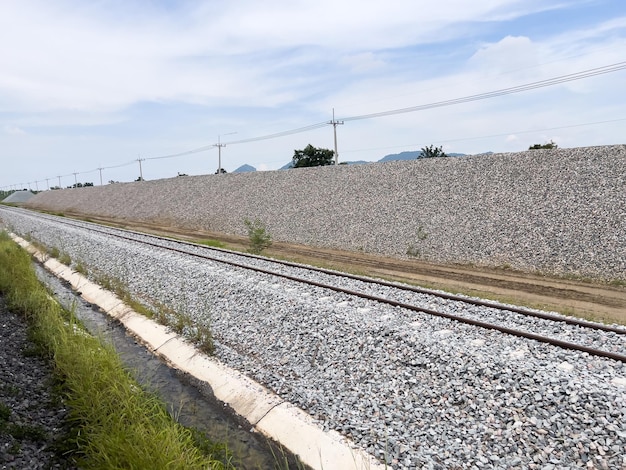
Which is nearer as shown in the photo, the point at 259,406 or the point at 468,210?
the point at 259,406

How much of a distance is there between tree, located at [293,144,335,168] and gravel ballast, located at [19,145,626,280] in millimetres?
18703

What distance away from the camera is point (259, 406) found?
7.82m

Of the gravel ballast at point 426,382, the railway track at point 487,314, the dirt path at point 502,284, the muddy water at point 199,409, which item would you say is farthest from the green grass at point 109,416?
the dirt path at point 502,284

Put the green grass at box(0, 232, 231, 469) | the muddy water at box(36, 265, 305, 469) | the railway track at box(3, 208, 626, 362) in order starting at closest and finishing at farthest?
the green grass at box(0, 232, 231, 469)
the muddy water at box(36, 265, 305, 469)
the railway track at box(3, 208, 626, 362)

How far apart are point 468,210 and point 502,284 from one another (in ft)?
27.8

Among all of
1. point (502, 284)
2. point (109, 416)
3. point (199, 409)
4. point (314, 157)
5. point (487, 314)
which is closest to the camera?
point (109, 416)

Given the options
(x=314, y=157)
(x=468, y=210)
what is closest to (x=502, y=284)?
(x=468, y=210)

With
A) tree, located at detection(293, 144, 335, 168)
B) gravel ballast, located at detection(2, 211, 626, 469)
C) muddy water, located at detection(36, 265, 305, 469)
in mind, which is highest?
tree, located at detection(293, 144, 335, 168)

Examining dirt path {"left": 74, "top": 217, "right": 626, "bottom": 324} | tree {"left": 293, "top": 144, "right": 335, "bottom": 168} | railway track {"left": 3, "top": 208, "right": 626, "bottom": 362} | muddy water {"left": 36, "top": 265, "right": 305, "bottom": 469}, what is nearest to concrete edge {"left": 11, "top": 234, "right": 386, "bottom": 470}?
muddy water {"left": 36, "top": 265, "right": 305, "bottom": 469}

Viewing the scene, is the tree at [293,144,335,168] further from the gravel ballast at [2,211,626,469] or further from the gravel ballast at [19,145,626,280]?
the gravel ballast at [2,211,626,469]

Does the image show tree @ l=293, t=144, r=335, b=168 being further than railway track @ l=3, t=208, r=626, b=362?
Yes

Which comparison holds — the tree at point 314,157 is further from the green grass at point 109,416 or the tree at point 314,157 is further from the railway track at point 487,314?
the green grass at point 109,416

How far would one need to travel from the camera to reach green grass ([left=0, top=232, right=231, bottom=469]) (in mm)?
5379

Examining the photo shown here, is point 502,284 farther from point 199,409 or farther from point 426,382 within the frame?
point 199,409
